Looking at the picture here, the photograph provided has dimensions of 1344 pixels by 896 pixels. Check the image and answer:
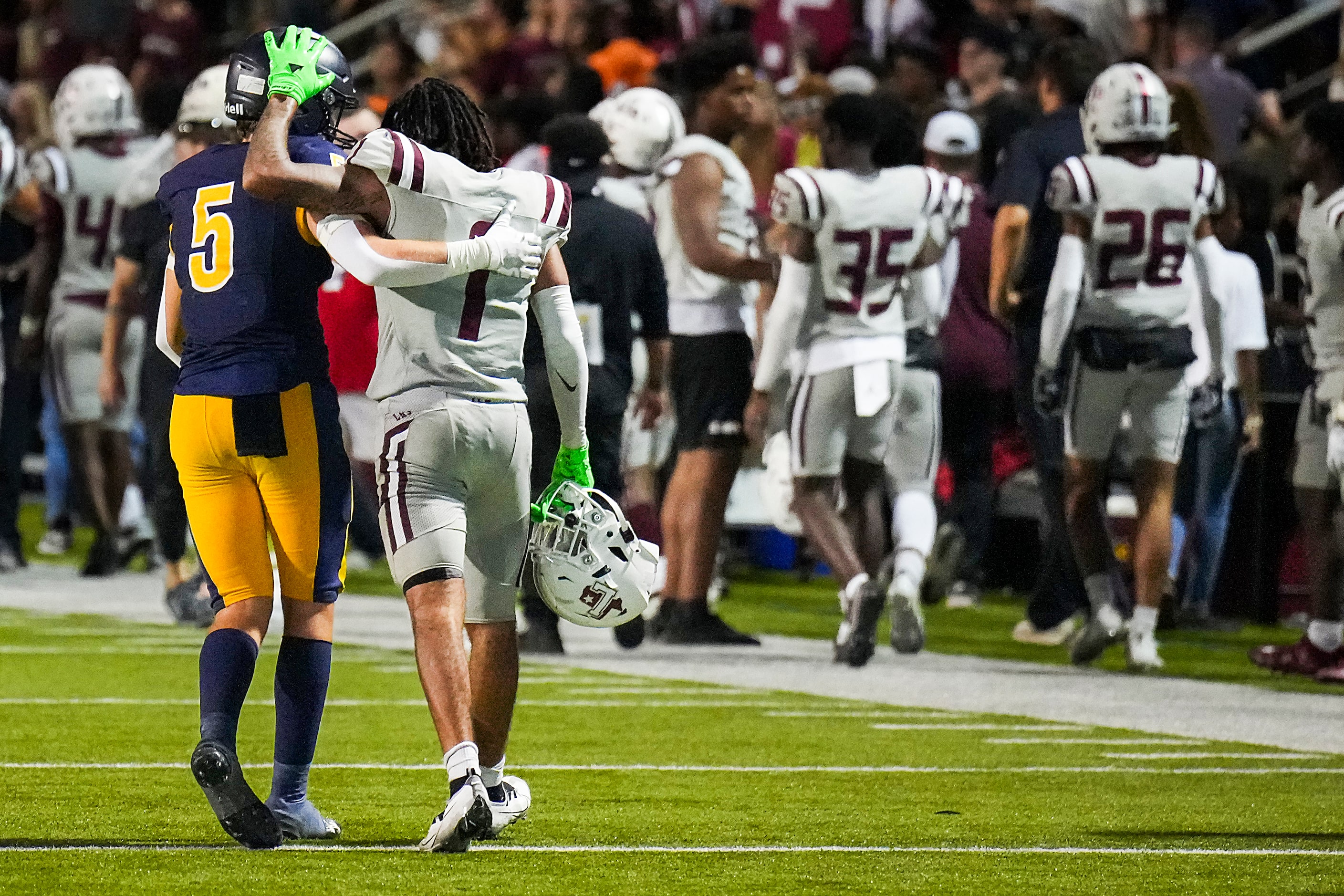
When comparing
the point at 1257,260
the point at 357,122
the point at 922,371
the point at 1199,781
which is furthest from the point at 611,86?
the point at 1199,781

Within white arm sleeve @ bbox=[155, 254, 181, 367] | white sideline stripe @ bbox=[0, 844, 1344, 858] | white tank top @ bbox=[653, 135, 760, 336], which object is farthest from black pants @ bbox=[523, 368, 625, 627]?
white sideline stripe @ bbox=[0, 844, 1344, 858]

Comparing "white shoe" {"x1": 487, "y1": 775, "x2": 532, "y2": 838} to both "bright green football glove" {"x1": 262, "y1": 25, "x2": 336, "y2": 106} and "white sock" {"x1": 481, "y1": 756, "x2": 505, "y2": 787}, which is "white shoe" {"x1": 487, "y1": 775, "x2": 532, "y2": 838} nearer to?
"white sock" {"x1": 481, "y1": 756, "x2": 505, "y2": 787}

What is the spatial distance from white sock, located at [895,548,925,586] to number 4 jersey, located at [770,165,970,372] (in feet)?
2.49

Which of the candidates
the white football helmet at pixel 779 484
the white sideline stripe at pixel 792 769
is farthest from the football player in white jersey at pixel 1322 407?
the white football helmet at pixel 779 484

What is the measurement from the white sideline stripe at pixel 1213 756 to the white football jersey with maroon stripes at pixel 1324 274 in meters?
2.15

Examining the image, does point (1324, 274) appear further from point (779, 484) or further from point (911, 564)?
point (779, 484)

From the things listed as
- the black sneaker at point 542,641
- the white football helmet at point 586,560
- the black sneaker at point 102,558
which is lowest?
the black sneaker at point 102,558

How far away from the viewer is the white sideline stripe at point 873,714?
8312 millimetres

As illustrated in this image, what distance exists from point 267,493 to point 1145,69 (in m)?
4.78

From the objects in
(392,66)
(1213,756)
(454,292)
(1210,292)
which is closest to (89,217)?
(392,66)

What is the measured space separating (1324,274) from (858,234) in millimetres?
1712

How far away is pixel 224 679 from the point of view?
18.5ft

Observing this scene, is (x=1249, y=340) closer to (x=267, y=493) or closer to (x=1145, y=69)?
(x=1145, y=69)

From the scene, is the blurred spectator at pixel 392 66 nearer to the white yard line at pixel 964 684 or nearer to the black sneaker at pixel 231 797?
the white yard line at pixel 964 684
